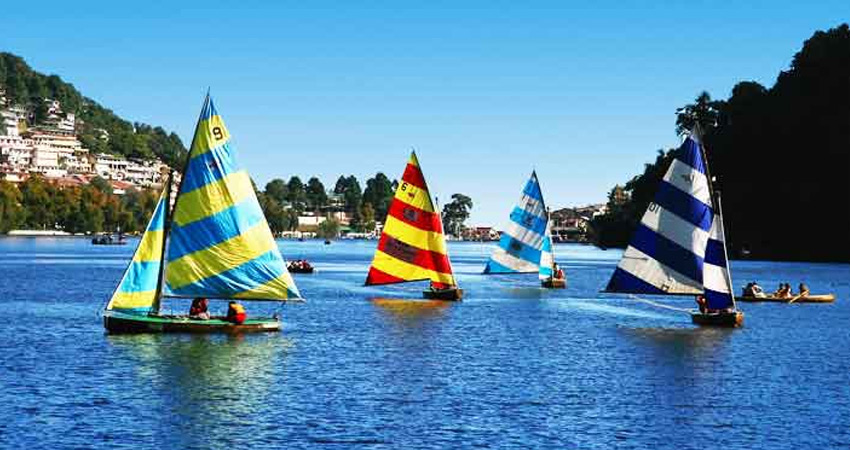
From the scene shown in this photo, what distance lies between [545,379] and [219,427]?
18.2 metres

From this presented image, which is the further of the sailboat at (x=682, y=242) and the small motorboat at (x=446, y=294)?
the small motorboat at (x=446, y=294)

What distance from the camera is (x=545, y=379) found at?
185 ft

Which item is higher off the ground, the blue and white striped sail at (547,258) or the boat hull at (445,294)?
the blue and white striped sail at (547,258)

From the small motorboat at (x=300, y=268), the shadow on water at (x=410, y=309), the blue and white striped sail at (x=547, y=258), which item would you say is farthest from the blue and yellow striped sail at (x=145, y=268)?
the small motorboat at (x=300, y=268)

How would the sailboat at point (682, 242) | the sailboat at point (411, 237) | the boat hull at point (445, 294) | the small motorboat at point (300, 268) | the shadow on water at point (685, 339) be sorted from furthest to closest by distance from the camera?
the small motorboat at point (300, 268), the boat hull at point (445, 294), the sailboat at point (411, 237), the sailboat at point (682, 242), the shadow on water at point (685, 339)

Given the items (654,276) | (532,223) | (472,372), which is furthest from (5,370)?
(532,223)

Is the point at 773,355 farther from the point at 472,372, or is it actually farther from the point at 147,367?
the point at 147,367

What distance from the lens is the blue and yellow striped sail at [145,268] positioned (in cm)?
6569

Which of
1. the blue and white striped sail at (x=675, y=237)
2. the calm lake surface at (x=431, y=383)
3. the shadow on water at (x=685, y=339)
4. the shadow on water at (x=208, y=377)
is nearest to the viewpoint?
the calm lake surface at (x=431, y=383)

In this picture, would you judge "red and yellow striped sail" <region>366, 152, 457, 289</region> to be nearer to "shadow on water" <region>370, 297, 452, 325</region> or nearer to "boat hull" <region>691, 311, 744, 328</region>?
"shadow on water" <region>370, 297, 452, 325</region>

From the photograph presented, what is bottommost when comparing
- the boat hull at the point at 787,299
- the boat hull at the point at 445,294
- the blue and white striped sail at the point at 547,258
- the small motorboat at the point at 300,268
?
the boat hull at the point at 445,294

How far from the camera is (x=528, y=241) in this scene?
406 feet

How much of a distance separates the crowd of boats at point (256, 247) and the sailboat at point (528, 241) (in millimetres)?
24633

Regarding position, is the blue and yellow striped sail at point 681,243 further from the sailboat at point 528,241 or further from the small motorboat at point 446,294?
the sailboat at point 528,241
